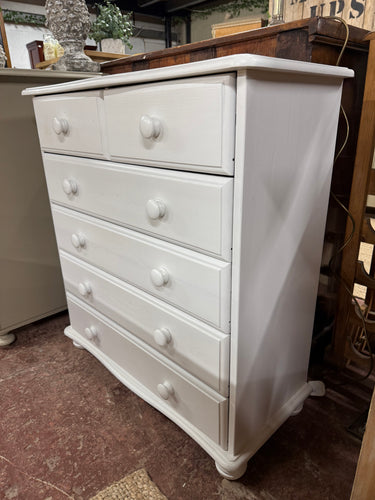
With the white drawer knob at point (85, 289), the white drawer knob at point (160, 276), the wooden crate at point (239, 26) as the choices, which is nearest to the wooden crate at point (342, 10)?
the wooden crate at point (239, 26)

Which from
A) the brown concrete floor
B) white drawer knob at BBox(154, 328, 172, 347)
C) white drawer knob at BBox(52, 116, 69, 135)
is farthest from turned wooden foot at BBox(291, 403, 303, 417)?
white drawer knob at BBox(52, 116, 69, 135)

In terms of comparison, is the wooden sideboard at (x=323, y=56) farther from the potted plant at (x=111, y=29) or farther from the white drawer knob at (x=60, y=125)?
the white drawer knob at (x=60, y=125)

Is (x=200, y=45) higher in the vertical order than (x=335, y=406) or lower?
higher

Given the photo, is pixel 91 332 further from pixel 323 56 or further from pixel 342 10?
pixel 342 10

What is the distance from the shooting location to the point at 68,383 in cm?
132

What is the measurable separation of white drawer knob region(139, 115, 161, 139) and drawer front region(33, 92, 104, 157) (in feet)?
0.68

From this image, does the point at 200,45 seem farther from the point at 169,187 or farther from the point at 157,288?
the point at 157,288

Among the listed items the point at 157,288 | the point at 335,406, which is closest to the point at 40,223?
the point at 157,288

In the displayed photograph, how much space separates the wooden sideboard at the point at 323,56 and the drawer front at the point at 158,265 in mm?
548

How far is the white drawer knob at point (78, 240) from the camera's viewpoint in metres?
1.17

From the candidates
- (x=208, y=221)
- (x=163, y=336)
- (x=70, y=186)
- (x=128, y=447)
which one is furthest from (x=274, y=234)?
(x=128, y=447)

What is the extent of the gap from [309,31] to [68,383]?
1313 millimetres

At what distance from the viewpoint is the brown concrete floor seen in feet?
3.11

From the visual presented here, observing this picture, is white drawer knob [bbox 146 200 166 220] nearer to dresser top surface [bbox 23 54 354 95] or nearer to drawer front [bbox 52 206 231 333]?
drawer front [bbox 52 206 231 333]
